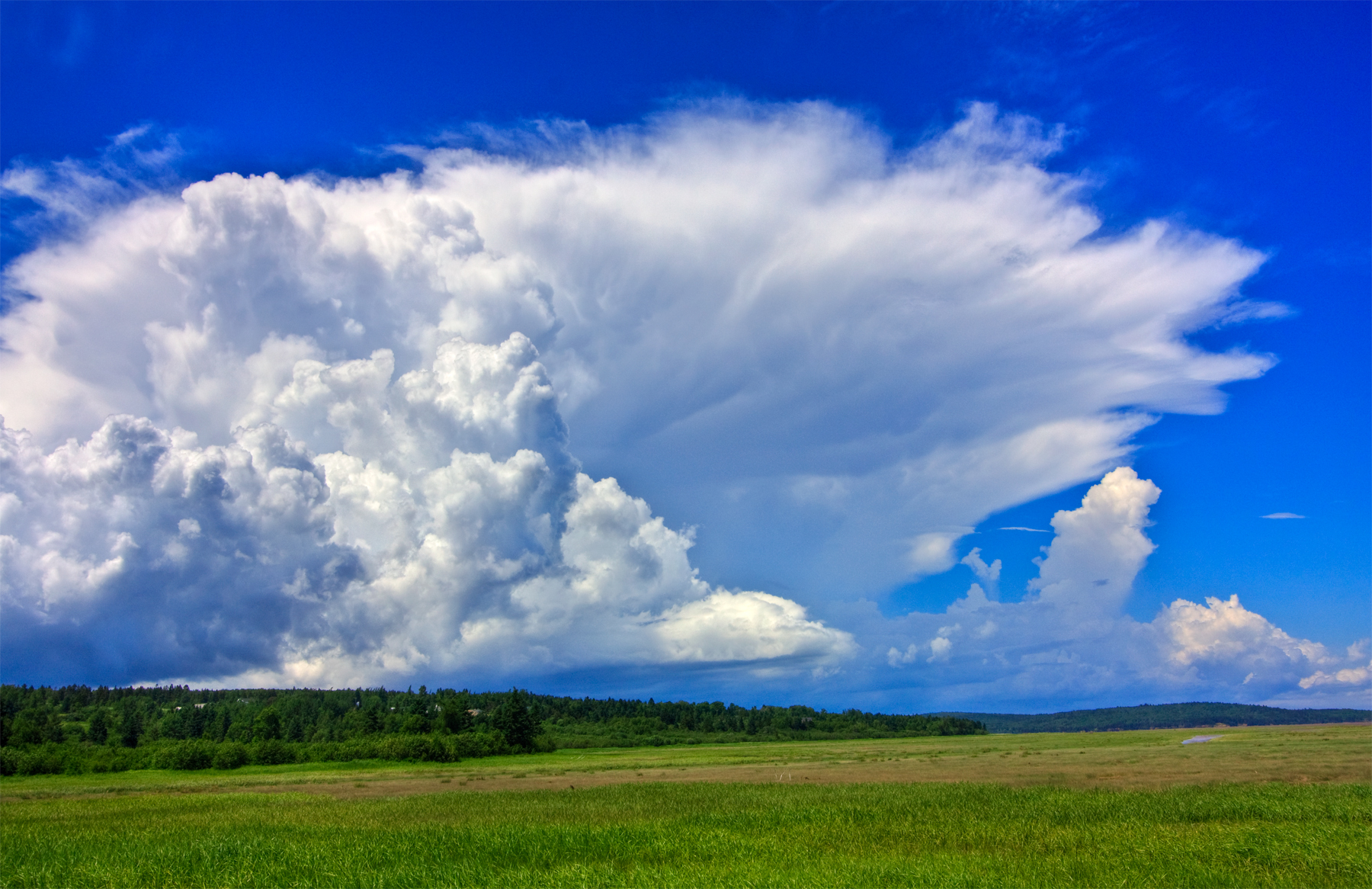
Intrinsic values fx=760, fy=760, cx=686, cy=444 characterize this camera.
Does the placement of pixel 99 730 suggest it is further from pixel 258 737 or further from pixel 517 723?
pixel 517 723

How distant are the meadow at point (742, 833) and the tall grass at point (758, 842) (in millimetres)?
131

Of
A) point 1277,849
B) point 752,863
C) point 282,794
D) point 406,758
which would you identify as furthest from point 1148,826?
point 406,758

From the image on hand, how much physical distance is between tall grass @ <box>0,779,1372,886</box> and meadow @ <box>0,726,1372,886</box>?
0.43 ft

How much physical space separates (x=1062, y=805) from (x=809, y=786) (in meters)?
22.6

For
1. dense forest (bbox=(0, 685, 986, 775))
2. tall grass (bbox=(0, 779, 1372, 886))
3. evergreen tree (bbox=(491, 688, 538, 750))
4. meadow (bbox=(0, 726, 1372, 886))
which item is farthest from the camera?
evergreen tree (bbox=(491, 688, 538, 750))

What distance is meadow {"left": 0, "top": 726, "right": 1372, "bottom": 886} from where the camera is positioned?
22406mm

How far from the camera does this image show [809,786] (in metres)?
56.1

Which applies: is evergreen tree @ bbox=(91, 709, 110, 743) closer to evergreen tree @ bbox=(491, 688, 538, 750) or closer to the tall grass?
evergreen tree @ bbox=(491, 688, 538, 750)

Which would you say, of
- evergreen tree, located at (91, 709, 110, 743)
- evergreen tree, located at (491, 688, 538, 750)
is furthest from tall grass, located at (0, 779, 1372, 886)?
evergreen tree, located at (91, 709, 110, 743)

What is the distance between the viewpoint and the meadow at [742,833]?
Answer: 22406 mm

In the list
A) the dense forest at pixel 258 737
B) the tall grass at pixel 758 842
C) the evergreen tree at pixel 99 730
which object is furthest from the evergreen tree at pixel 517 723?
the tall grass at pixel 758 842

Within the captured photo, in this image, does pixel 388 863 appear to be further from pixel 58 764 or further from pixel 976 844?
pixel 58 764

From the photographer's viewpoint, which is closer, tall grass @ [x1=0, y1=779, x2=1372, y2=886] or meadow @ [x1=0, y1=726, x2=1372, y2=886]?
tall grass @ [x1=0, y1=779, x2=1372, y2=886]

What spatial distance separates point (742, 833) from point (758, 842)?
336cm
